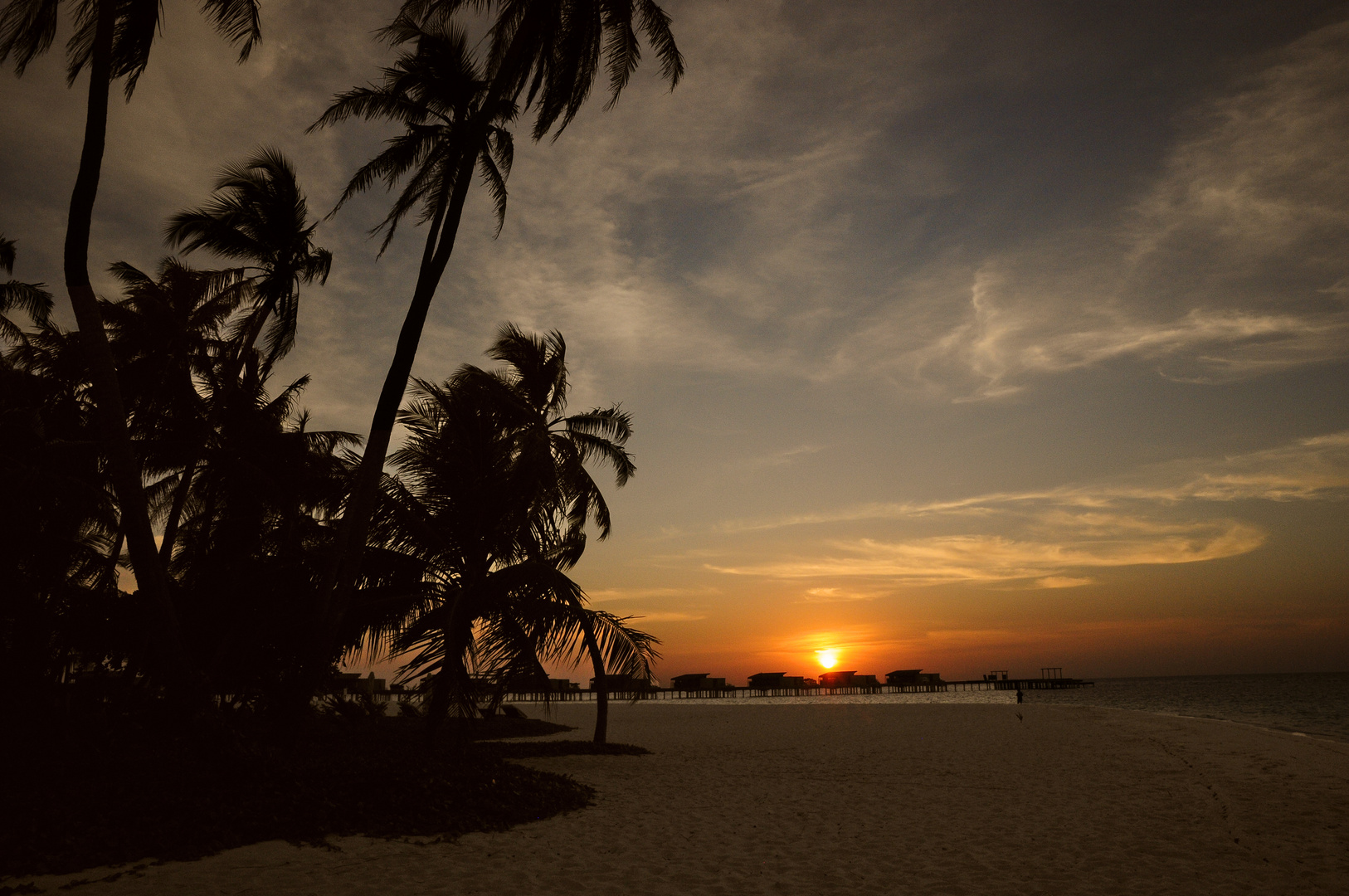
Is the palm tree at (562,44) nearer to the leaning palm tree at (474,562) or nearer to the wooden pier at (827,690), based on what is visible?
the leaning palm tree at (474,562)

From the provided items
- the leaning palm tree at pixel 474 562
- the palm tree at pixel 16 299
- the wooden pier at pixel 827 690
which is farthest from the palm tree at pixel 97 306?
the wooden pier at pixel 827 690

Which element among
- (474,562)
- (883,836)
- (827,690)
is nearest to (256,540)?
(474,562)

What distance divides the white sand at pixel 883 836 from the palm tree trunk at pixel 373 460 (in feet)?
13.0

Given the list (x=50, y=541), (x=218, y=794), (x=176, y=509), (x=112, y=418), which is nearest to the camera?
(x=218, y=794)

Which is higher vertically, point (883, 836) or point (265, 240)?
point (265, 240)

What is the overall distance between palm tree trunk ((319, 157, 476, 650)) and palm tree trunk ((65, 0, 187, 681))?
2004mm

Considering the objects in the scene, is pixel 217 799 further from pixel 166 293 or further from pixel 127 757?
pixel 166 293

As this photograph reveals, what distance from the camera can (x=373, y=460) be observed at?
468 inches

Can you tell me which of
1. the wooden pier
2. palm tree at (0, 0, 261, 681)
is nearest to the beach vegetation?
palm tree at (0, 0, 261, 681)

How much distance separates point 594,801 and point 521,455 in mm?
→ 6228

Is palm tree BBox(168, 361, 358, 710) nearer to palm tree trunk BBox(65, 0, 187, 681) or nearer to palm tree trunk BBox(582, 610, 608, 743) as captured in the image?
palm tree trunk BBox(65, 0, 187, 681)

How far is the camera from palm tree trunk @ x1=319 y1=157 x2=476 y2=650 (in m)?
11.7

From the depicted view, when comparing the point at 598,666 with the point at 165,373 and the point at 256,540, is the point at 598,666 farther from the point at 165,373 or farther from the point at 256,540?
the point at 165,373

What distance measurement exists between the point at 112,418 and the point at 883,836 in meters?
11.2
